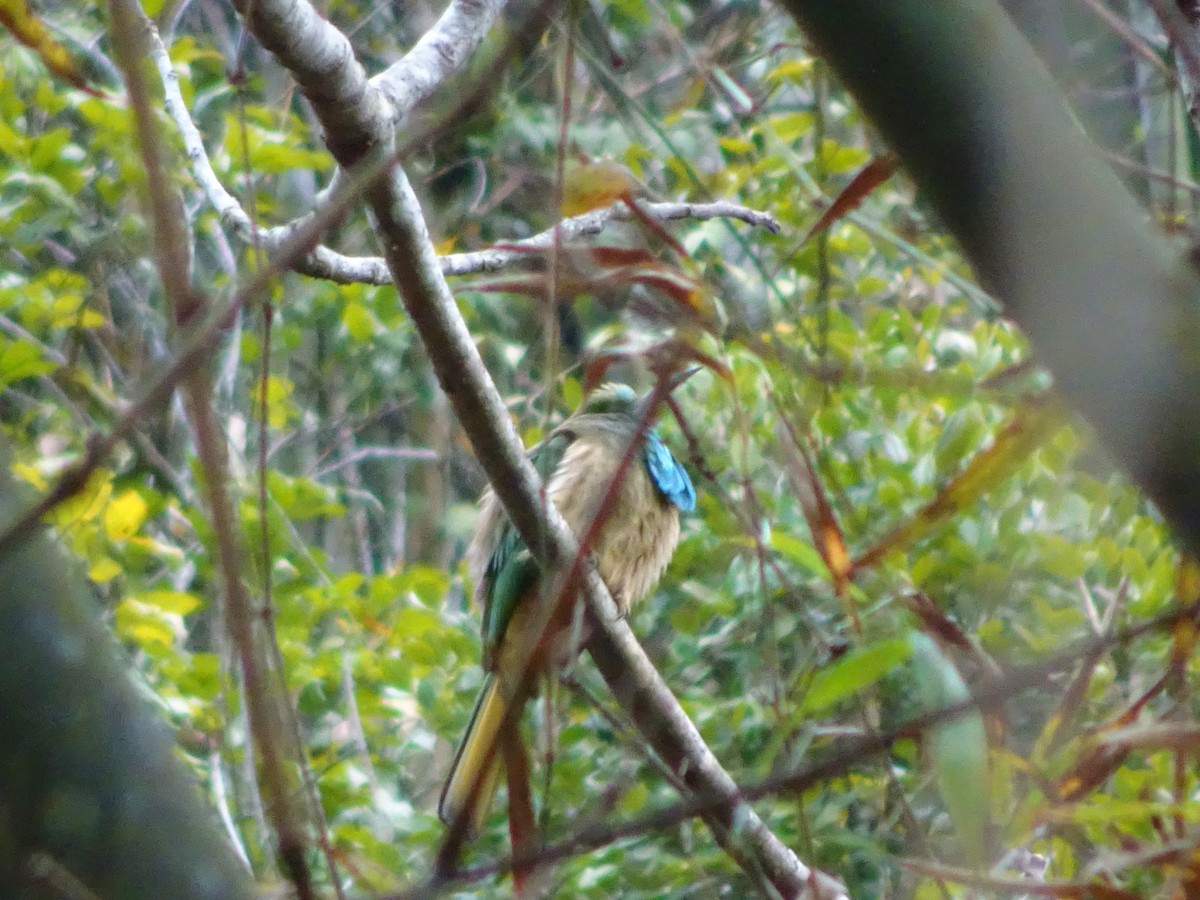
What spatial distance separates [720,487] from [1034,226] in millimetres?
652

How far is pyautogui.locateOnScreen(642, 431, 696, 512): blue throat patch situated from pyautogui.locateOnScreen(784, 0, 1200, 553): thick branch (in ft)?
7.89

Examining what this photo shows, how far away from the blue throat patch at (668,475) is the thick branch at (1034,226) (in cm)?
240

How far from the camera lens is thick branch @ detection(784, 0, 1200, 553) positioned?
Result: 573 mm

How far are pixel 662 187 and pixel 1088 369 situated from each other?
9.03 ft

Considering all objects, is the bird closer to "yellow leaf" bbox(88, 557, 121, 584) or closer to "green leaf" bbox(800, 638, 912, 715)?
"yellow leaf" bbox(88, 557, 121, 584)

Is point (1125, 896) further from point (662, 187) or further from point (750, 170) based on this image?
Result: point (662, 187)

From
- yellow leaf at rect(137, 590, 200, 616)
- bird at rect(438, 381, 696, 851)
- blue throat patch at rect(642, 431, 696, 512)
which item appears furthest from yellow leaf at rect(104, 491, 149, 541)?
blue throat patch at rect(642, 431, 696, 512)

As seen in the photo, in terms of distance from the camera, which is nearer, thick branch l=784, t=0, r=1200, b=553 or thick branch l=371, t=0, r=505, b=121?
thick branch l=784, t=0, r=1200, b=553

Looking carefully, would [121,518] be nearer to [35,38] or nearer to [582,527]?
[582,527]

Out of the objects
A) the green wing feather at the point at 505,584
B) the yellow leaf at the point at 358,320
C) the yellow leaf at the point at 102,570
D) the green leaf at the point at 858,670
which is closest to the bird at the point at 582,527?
the green wing feather at the point at 505,584

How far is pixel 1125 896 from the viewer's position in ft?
3.12

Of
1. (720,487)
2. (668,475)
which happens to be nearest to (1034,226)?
(720,487)

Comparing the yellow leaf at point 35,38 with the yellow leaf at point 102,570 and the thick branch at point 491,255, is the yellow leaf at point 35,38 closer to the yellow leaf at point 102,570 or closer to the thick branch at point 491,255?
the thick branch at point 491,255

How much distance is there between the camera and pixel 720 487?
3.98 feet
